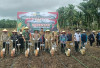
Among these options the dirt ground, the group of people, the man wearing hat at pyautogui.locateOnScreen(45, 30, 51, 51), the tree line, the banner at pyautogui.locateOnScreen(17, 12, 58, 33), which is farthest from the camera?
the tree line

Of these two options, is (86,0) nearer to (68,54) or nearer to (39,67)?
(68,54)

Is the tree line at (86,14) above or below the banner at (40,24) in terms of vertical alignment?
above

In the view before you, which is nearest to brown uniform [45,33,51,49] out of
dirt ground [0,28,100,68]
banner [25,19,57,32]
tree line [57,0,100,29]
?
dirt ground [0,28,100,68]

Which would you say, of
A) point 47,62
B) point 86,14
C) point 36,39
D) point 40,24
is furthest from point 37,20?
point 86,14

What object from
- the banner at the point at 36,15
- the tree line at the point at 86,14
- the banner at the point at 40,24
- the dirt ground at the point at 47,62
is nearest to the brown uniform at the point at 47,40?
the dirt ground at the point at 47,62

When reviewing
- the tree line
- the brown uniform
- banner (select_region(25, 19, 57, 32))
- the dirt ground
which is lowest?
the dirt ground

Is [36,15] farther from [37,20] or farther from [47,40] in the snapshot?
[47,40]

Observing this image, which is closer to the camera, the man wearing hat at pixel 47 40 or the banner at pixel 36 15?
the man wearing hat at pixel 47 40

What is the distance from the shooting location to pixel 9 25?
72188mm

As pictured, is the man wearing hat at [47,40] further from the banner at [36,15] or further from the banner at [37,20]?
the banner at [36,15]

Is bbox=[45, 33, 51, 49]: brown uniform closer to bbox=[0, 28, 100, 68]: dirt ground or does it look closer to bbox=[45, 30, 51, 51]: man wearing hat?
bbox=[45, 30, 51, 51]: man wearing hat

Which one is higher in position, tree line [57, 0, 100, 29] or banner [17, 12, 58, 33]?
tree line [57, 0, 100, 29]

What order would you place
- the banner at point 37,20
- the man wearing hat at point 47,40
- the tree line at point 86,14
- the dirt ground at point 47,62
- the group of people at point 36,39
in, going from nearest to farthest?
1. the dirt ground at point 47,62
2. the group of people at point 36,39
3. the man wearing hat at point 47,40
4. the banner at point 37,20
5. the tree line at point 86,14

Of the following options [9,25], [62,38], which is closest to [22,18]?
[62,38]
